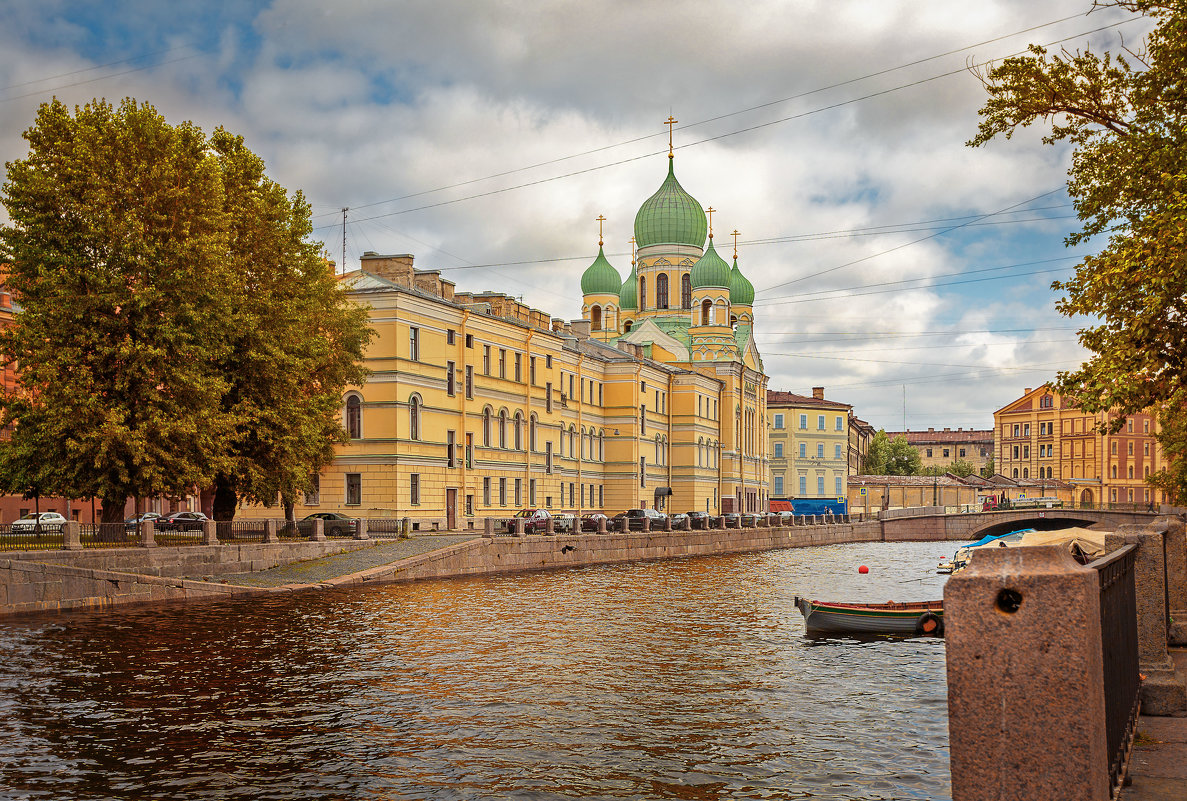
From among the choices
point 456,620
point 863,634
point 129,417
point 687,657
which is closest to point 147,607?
point 129,417

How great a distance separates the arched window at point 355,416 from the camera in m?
51.1

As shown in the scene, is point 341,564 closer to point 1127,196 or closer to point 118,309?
point 118,309

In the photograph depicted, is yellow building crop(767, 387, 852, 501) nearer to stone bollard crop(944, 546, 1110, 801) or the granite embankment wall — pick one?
the granite embankment wall

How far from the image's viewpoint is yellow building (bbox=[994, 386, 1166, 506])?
129500 millimetres

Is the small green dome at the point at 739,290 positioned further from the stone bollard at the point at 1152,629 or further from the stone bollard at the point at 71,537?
the stone bollard at the point at 1152,629

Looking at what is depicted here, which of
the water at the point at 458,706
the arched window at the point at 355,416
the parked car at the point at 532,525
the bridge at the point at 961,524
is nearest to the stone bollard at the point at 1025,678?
the water at the point at 458,706

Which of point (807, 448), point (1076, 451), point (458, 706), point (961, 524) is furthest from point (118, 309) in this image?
point (1076, 451)

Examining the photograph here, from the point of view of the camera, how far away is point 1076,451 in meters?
136

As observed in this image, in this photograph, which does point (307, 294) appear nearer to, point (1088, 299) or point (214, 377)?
point (214, 377)

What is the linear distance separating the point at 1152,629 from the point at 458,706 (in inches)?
383

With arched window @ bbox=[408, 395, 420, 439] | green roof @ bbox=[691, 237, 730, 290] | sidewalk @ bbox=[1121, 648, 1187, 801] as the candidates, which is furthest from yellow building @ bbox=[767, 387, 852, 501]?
sidewalk @ bbox=[1121, 648, 1187, 801]

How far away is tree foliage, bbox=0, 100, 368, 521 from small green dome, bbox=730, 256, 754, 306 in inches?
2891

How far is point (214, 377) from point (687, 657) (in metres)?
19.6

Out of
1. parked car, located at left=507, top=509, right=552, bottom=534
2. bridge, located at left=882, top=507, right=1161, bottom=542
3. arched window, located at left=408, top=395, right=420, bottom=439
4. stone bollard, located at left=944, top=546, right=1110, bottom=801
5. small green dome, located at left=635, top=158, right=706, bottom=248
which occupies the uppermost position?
small green dome, located at left=635, top=158, right=706, bottom=248
